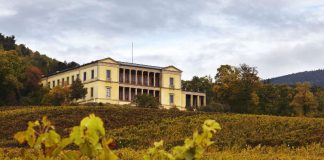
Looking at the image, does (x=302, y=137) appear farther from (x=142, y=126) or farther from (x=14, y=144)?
(x=14, y=144)

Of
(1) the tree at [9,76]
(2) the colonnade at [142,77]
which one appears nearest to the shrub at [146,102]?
(1) the tree at [9,76]

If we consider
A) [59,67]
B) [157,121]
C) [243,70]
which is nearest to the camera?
[157,121]

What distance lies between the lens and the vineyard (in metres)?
21.2

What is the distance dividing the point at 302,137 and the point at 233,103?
44135 millimetres

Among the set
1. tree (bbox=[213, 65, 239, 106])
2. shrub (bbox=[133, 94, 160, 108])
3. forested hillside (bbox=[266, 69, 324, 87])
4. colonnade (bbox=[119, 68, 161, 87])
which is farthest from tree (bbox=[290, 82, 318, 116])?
forested hillside (bbox=[266, 69, 324, 87])

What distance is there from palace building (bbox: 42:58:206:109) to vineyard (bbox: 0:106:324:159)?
43.2 m

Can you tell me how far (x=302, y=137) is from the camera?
2400cm

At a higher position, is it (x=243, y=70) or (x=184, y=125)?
(x=243, y=70)

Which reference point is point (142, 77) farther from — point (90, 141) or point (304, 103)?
point (90, 141)

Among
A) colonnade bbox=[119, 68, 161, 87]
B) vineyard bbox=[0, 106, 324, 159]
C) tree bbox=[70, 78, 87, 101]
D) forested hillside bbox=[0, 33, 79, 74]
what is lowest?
vineyard bbox=[0, 106, 324, 159]

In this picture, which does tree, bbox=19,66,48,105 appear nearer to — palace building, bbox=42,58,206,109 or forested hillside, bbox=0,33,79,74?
palace building, bbox=42,58,206,109

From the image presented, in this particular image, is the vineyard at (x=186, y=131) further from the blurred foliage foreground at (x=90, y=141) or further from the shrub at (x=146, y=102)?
the shrub at (x=146, y=102)

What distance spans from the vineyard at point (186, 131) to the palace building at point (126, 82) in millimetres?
43221

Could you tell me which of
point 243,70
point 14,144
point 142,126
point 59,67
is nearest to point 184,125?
point 142,126
